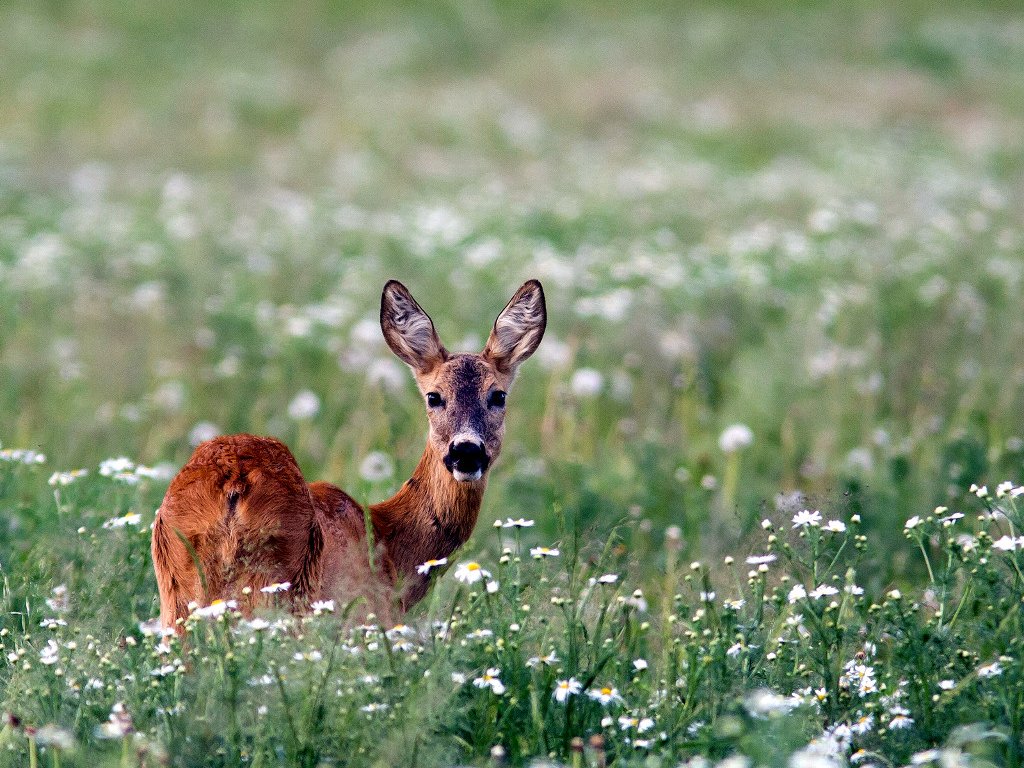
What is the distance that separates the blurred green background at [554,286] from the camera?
5.74m

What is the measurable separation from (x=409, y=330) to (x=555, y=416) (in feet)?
6.87

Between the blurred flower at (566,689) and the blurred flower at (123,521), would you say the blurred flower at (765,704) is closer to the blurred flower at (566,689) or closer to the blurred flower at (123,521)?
the blurred flower at (566,689)

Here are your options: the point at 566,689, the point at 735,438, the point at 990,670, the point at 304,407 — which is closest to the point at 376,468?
the point at 304,407

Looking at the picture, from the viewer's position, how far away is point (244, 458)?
329cm

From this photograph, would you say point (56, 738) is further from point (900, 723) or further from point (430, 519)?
point (900, 723)

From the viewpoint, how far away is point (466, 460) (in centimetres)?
367

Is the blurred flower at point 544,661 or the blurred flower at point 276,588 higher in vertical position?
the blurred flower at point 276,588

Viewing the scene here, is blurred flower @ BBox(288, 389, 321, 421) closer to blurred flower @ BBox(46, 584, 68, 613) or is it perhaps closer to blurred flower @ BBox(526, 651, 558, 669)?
blurred flower @ BBox(46, 584, 68, 613)

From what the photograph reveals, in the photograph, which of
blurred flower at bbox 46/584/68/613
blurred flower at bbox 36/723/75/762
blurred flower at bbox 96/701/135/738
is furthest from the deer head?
blurred flower at bbox 36/723/75/762

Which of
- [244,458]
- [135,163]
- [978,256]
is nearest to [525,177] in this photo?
[135,163]

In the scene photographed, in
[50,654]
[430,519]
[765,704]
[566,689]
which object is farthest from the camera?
[430,519]

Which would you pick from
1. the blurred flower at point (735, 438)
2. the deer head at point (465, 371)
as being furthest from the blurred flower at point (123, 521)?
the blurred flower at point (735, 438)

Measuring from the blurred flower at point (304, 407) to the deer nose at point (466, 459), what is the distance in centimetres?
239

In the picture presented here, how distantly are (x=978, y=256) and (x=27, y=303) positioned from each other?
18.2ft
